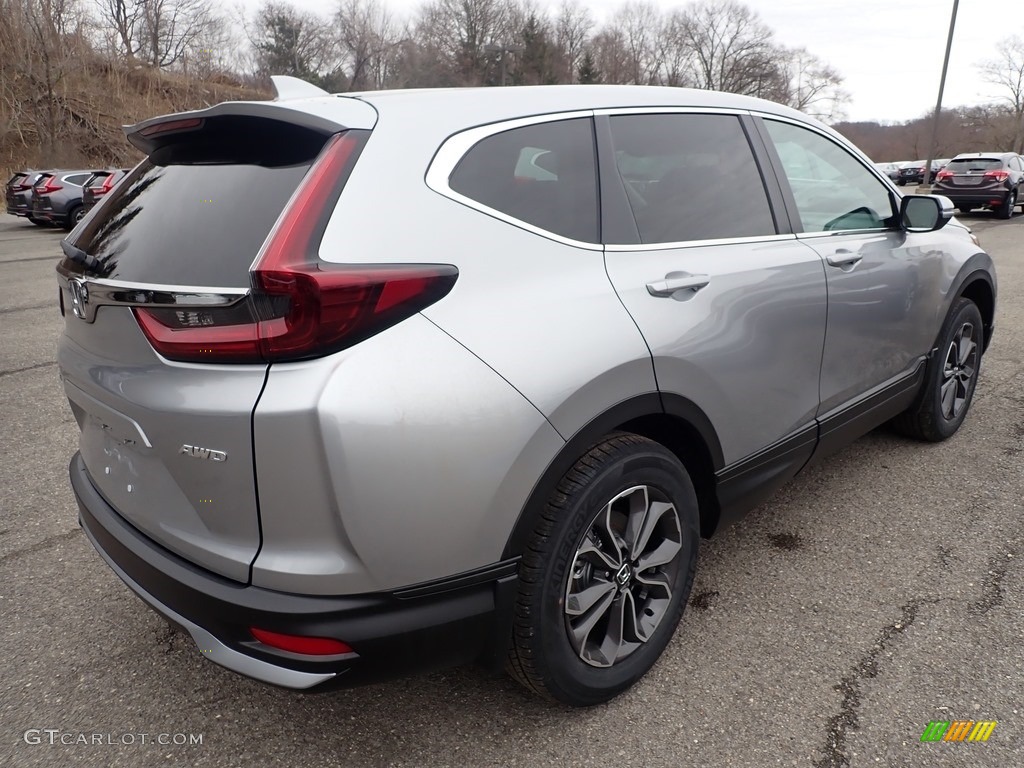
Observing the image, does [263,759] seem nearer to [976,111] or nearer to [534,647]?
[534,647]

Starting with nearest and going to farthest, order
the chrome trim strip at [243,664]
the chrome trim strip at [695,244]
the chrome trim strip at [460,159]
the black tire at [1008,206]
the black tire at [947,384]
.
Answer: the chrome trim strip at [243,664] < the chrome trim strip at [460,159] < the chrome trim strip at [695,244] < the black tire at [947,384] < the black tire at [1008,206]

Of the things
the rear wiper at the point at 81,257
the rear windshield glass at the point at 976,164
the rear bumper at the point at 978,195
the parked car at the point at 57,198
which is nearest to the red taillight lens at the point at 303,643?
the rear wiper at the point at 81,257

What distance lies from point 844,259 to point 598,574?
1.66 metres

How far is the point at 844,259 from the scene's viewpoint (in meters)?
2.90

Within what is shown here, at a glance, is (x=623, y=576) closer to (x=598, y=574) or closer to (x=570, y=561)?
(x=598, y=574)

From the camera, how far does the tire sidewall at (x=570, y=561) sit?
195cm

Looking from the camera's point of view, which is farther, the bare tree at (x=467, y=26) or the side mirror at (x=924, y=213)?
the bare tree at (x=467, y=26)

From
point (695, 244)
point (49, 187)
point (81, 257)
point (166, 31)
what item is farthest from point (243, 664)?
point (166, 31)

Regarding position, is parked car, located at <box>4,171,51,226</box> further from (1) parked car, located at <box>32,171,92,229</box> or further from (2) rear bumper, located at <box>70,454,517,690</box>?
(2) rear bumper, located at <box>70,454,517,690</box>

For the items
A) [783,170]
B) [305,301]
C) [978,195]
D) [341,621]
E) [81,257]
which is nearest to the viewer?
[305,301]

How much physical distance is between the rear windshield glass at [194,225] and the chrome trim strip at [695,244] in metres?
0.90

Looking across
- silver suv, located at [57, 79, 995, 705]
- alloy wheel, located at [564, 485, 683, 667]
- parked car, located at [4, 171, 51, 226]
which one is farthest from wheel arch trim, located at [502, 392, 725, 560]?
parked car, located at [4, 171, 51, 226]

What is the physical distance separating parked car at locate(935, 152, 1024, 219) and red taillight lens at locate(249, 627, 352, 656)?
21398mm

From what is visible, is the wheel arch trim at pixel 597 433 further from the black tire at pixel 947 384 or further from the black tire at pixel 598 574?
the black tire at pixel 947 384
